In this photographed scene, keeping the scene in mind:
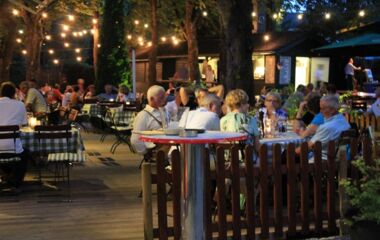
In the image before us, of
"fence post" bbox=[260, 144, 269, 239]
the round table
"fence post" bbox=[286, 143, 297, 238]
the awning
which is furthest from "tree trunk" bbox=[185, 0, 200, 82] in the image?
the round table

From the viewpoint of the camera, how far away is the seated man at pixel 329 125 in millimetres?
6604

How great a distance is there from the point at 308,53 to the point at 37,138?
788 inches

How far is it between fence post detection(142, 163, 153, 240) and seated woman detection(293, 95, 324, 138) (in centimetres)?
272

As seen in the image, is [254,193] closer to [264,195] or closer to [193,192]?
[264,195]

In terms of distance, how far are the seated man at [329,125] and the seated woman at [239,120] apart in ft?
2.29

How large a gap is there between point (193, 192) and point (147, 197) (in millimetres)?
613

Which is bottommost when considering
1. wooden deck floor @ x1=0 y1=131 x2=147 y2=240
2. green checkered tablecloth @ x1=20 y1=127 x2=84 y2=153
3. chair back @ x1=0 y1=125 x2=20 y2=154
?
wooden deck floor @ x1=0 y1=131 x2=147 y2=240

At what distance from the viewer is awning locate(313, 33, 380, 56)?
13.6 metres

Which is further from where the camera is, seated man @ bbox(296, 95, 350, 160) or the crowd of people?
seated man @ bbox(296, 95, 350, 160)

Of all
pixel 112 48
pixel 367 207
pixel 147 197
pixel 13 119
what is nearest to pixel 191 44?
pixel 112 48

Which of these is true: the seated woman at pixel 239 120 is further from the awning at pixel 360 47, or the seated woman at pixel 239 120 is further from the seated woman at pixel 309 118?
the awning at pixel 360 47

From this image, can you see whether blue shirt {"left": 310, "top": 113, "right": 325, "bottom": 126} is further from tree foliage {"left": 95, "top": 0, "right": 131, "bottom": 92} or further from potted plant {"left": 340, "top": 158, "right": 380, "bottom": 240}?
tree foliage {"left": 95, "top": 0, "right": 131, "bottom": 92}

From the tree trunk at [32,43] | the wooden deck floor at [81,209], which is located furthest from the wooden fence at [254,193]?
the tree trunk at [32,43]

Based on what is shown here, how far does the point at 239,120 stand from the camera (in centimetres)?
641
